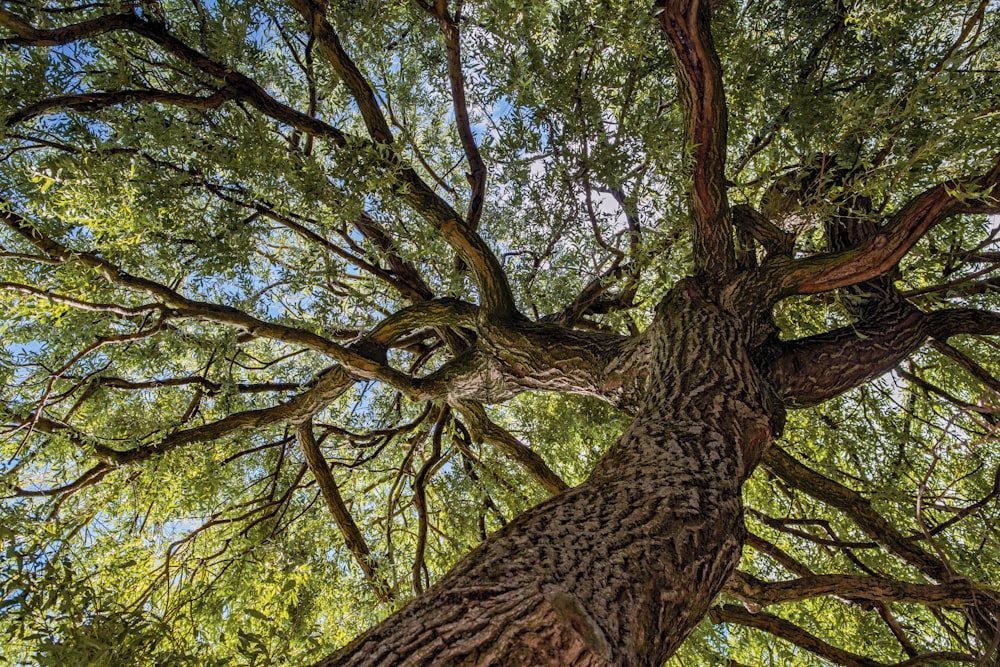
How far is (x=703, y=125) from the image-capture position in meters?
3.08

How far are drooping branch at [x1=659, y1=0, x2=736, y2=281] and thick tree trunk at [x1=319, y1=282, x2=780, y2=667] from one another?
914mm

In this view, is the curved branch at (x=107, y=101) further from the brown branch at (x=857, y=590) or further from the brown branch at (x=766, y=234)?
the brown branch at (x=857, y=590)

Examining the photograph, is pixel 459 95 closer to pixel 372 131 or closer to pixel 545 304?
pixel 372 131

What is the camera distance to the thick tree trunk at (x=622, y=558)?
1.28 m

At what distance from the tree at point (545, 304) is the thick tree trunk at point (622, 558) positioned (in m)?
0.01

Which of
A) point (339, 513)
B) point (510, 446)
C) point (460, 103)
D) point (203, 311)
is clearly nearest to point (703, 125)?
point (460, 103)

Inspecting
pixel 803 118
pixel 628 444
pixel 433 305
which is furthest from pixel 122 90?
pixel 803 118

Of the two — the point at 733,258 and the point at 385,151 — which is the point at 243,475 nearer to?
the point at 385,151

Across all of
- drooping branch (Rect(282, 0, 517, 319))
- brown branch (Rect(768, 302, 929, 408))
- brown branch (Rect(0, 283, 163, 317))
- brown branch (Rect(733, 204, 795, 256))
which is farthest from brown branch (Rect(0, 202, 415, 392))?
brown branch (Rect(733, 204, 795, 256))

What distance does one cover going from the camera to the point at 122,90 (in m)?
3.42

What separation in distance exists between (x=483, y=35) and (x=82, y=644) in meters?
4.13

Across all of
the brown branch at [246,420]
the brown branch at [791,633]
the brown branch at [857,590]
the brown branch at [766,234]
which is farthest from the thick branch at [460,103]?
the brown branch at [791,633]

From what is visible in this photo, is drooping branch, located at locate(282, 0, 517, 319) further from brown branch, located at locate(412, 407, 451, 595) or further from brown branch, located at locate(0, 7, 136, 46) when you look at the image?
brown branch, located at locate(412, 407, 451, 595)

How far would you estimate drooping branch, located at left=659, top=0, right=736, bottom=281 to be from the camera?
2873 mm
